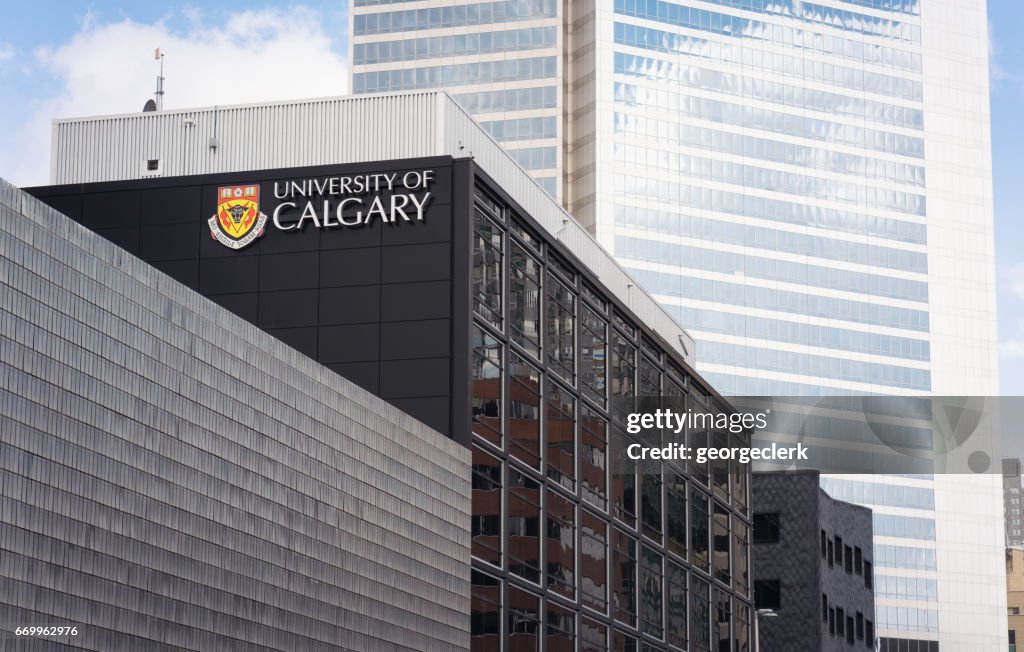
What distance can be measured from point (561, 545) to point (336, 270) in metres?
13.3

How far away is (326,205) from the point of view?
51562 millimetres

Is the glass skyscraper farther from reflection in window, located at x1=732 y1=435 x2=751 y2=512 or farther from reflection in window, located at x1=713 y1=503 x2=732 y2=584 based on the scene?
reflection in window, located at x1=713 y1=503 x2=732 y2=584

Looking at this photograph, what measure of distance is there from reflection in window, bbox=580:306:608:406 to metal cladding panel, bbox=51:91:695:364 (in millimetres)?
9603

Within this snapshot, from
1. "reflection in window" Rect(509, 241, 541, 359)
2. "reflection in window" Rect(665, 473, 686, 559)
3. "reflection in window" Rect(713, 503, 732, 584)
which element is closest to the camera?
"reflection in window" Rect(509, 241, 541, 359)

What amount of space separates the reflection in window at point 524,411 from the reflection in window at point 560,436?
1.05 m

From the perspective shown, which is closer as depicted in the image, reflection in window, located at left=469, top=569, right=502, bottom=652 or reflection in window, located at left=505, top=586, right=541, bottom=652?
reflection in window, located at left=469, top=569, right=502, bottom=652

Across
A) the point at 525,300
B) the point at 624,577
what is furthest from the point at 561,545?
the point at 525,300

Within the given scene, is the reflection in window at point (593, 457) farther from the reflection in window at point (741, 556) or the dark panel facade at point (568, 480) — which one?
the reflection in window at point (741, 556)

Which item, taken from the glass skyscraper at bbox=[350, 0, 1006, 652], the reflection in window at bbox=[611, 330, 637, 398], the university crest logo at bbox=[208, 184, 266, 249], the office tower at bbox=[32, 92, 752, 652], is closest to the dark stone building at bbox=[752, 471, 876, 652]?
the reflection in window at bbox=[611, 330, 637, 398]

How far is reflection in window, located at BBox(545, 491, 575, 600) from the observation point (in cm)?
5688

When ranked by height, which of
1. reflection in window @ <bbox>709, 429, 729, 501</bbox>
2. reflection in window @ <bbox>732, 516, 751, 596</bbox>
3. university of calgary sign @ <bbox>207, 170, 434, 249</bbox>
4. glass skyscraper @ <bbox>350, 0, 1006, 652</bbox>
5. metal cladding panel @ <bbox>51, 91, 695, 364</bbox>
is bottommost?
reflection in window @ <bbox>732, 516, 751, 596</bbox>

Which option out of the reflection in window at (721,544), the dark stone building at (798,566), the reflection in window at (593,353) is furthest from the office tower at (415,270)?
the dark stone building at (798,566)

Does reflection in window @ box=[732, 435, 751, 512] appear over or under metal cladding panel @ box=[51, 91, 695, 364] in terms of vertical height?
under

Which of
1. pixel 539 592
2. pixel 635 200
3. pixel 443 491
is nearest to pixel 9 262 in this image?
pixel 443 491
